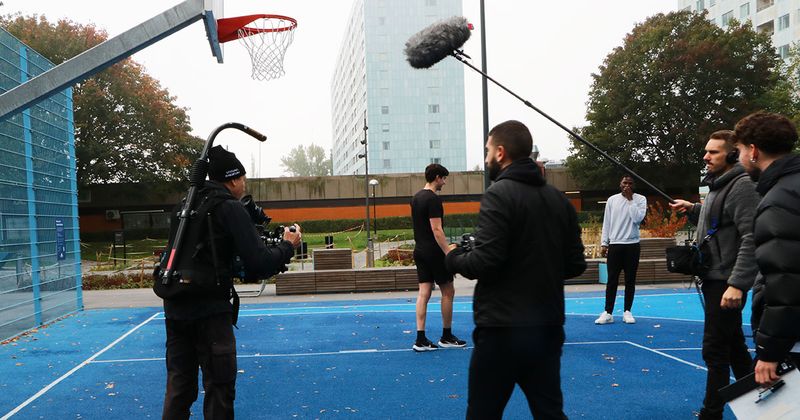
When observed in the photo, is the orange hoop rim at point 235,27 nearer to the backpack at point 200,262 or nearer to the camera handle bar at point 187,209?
the camera handle bar at point 187,209

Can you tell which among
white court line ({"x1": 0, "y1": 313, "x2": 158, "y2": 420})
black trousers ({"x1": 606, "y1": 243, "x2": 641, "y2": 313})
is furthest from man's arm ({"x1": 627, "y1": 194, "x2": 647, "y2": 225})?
white court line ({"x1": 0, "y1": 313, "x2": 158, "y2": 420})

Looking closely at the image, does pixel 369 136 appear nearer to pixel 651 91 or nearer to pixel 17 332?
pixel 651 91

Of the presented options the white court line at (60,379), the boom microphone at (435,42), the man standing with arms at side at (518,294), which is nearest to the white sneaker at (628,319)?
the boom microphone at (435,42)

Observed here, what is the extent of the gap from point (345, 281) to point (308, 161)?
14509 cm

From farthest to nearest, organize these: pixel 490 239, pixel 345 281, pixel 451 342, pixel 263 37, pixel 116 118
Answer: pixel 116 118, pixel 345 281, pixel 263 37, pixel 451 342, pixel 490 239

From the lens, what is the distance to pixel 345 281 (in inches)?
539

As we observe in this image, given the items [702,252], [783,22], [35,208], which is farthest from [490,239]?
[783,22]

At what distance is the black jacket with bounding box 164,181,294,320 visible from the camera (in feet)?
12.1

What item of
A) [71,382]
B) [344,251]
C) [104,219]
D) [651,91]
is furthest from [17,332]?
[651,91]

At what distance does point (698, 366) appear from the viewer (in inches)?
246

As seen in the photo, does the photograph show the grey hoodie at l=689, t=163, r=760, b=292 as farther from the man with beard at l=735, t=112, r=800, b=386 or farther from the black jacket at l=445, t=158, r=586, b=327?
the black jacket at l=445, t=158, r=586, b=327

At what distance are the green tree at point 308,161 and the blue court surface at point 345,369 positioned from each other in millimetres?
146779

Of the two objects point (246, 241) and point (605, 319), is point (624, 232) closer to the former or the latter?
point (605, 319)

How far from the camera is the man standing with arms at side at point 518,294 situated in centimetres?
295
